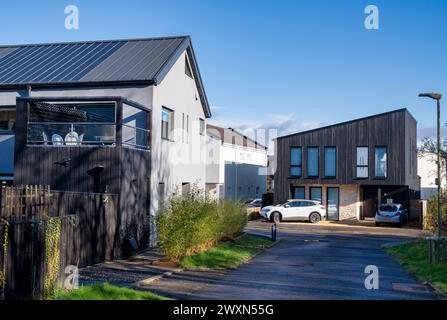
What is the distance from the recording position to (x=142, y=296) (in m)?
10.7

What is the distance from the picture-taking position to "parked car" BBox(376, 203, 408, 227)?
37875 mm

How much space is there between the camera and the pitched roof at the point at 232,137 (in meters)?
57.0

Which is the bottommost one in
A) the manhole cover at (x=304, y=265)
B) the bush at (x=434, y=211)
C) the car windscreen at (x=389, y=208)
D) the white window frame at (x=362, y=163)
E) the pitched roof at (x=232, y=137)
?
the manhole cover at (x=304, y=265)

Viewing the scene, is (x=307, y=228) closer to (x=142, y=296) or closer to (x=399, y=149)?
(x=399, y=149)

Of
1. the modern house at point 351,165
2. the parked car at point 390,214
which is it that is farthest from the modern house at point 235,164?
the parked car at point 390,214

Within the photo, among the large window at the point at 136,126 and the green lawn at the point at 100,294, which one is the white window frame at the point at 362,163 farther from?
the green lawn at the point at 100,294

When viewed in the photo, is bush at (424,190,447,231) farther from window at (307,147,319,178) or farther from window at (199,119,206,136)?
window at (307,147,319,178)

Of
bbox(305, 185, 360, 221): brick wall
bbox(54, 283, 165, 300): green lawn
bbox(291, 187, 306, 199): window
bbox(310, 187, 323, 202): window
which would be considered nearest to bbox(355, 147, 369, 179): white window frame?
bbox(305, 185, 360, 221): brick wall

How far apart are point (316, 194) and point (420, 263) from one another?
23.9 metres

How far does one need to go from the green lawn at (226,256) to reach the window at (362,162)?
18046mm

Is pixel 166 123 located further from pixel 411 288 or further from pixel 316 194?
pixel 316 194

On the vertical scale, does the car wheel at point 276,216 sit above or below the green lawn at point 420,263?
above
